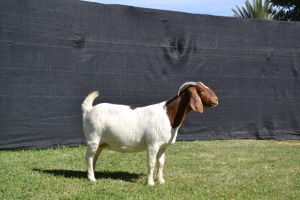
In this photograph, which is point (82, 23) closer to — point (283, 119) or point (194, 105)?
point (194, 105)

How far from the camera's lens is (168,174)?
6.77 m

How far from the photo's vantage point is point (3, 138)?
8383 millimetres

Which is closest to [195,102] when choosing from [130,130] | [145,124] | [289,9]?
[145,124]

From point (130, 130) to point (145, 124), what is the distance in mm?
195

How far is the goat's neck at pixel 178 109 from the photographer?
6023 millimetres

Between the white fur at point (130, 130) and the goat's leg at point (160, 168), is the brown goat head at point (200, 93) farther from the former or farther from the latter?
the goat's leg at point (160, 168)

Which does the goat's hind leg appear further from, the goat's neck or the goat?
the goat's neck

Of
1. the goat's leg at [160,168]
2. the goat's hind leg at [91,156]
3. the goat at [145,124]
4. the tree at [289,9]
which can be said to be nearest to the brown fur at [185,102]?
the goat at [145,124]

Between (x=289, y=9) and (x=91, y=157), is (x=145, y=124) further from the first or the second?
(x=289, y=9)

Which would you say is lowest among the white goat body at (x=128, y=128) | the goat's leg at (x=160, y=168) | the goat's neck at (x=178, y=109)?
the goat's leg at (x=160, y=168)

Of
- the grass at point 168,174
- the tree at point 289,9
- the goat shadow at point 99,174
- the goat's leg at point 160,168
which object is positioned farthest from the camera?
the tree at point 289,9

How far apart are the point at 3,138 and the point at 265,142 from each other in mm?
5384

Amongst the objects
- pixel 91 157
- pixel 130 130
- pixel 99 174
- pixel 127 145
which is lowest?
pixel 99 174

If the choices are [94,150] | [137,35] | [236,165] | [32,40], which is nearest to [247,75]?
[137,35]
